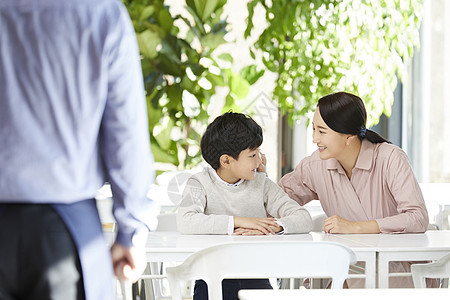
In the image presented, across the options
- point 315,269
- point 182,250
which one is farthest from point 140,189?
point 182,250

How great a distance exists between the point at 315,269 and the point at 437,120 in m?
3.87

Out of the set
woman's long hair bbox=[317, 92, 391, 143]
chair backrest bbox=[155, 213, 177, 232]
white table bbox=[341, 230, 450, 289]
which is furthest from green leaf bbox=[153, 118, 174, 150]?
white table bbox=[341, 230, 450, 289]

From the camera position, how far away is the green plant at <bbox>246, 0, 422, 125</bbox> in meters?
4.25

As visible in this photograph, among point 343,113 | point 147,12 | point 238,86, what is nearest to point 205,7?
point 147,12

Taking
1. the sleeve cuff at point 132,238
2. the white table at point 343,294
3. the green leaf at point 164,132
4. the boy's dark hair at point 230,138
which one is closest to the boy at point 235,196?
the boy's dark hair at point 230,138

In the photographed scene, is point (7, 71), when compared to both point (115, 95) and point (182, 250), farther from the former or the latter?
point (182, 250)

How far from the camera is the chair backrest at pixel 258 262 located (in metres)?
1.75

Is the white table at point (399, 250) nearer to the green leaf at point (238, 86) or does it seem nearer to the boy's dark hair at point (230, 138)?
the boy's dark hair at point (230, 138)

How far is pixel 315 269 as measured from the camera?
179 centimetres

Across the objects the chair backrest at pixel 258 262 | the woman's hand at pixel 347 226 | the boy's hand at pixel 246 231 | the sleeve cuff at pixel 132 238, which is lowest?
the woman's hand at pixel 347 226

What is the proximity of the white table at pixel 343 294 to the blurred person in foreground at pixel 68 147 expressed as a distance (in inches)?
13.8

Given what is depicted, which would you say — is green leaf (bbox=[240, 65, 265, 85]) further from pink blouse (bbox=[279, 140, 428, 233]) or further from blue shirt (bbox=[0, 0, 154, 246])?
blue shirt (bbox=[0, 0, 154, 246])

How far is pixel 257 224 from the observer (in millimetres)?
2396

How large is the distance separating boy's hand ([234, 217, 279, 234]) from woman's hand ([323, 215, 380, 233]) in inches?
8.1
